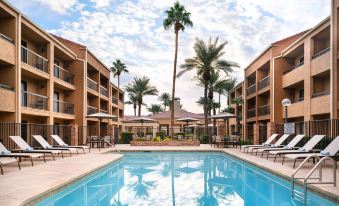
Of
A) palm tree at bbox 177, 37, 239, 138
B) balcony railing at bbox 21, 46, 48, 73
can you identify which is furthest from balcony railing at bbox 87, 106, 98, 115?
palm tree at bbox 177, 37, 239, 138

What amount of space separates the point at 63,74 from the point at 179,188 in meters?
19.6

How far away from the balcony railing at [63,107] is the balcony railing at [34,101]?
2487 millimetres

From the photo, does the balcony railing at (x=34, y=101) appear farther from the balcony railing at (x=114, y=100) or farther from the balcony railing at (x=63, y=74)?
the balcony railing at (x=114, y=100)

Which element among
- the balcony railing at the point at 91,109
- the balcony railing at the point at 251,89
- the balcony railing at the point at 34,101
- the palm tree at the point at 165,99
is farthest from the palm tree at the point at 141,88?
the balcony railing at the point at 34,101

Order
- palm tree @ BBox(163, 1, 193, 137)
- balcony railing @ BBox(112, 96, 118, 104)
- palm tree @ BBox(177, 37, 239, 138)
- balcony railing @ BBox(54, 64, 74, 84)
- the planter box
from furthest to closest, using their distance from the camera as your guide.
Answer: balcony railing @ BBox(112, 96, 118, 104) → palm tree @ BBox(163, 1, 193, 137) → palm tree @ BBox(177, 37, 239, 138) → the planter box → balcony railing @ BBox(54, 64, 74, 84)

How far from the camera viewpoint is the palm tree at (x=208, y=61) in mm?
33281

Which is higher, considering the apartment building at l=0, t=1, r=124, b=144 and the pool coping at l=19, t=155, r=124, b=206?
the apartment building at l=0, t=1, r=124, b=144

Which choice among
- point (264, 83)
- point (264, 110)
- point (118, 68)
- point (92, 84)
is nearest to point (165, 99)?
point (118, 68)

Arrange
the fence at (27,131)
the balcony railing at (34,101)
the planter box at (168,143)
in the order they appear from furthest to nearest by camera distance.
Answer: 1. the planter box at (168,143)
2. the balcony railing at (34,101)
3. the fence at (27,131)

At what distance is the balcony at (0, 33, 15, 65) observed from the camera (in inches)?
653

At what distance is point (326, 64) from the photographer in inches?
784

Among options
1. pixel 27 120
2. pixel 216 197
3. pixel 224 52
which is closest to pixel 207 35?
pixel 224 52

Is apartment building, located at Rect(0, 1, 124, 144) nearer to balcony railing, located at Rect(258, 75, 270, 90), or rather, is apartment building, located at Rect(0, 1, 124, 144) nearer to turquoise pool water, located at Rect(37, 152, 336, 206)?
turquoise pool water, located at Rect(37, 152, 336, 206)

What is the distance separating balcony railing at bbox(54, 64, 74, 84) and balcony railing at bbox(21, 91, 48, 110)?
3.15 metres
